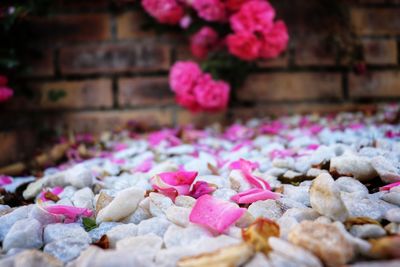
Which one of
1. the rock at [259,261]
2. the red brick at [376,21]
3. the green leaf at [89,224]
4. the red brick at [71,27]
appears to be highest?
the red brick at [376,21]

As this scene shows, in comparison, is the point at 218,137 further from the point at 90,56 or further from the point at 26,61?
the point at 26,61

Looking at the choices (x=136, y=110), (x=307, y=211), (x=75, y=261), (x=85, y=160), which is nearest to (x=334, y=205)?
(x=307, y=211)

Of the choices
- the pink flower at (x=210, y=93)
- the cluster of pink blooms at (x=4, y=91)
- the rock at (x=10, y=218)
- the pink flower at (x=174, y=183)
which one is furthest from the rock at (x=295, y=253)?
the cluster of pink blooms at (x=4, y=91)

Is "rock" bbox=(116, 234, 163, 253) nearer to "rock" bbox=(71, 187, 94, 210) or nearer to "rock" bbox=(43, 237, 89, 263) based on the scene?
"rock" bbox=(43, 237, 89, 263)

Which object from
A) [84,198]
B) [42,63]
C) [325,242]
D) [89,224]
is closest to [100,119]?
[42,63]

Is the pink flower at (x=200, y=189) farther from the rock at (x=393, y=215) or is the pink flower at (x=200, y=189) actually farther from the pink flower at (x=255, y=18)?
the pink flower at (x=255, y=18)

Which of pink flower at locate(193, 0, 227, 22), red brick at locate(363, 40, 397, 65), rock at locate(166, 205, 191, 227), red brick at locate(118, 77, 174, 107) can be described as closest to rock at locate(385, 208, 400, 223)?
rock at locate(166, 205, 191, 227)
